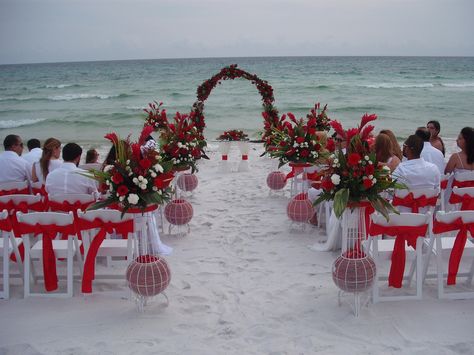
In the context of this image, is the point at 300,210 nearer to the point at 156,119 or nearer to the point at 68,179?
the point at 68,179

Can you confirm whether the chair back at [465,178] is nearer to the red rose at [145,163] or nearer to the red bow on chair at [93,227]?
the red rose at [145,163]

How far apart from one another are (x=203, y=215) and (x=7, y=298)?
399 cm

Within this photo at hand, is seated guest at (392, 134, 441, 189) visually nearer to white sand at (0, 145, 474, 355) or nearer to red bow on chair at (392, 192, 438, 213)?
red bow on chair at (392, 192, 438, 213)

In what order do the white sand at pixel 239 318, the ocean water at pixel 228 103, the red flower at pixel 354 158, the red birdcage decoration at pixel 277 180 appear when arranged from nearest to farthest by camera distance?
the white sand at pixel 239 318 → the red flower at pixel 354 158 → the red birdcage decoration at pixel 277 180 → the ocean water at pixel 228 103

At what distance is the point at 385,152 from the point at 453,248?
6.42 ft

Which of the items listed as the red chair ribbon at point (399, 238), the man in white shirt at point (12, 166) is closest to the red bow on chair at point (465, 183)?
the red chair ribbon at point (399, 238)

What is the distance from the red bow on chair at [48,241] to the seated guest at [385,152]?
4.15m

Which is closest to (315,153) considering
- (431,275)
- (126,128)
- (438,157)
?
(438,157)

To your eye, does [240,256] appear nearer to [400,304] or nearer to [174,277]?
[174,277]

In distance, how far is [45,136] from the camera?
24.4m

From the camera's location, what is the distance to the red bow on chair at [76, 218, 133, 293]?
5457 millimetres

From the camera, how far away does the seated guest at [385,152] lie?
7094 mm

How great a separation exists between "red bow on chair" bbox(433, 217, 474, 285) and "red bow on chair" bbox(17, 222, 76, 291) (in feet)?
12.6

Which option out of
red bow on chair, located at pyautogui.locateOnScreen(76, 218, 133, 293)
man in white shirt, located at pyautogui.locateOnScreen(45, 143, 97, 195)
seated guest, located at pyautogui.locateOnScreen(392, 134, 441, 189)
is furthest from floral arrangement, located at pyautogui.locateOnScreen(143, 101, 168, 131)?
seated guest, located at pyautogui.locateOnScreen(392, 134, 441, 189)
